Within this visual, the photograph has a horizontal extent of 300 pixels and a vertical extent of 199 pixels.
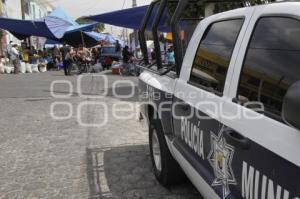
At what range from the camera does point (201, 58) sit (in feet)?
12.0

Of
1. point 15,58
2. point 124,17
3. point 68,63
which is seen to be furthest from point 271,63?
point 15,58

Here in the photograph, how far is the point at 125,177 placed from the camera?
17.2 ft

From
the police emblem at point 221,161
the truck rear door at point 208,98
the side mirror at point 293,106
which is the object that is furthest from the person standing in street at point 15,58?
the side mirror at point 293,106

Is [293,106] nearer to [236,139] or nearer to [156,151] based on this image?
[236,139]

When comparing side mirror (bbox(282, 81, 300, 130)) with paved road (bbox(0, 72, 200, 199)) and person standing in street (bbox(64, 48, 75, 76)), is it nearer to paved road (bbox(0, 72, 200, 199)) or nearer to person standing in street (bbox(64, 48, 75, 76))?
paved road (bbox(0, 72, 200, 199))

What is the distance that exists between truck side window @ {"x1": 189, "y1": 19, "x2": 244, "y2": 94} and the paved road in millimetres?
1625

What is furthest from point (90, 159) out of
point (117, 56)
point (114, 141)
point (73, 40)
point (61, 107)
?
point (73, 40)

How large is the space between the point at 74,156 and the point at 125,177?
4.09ft

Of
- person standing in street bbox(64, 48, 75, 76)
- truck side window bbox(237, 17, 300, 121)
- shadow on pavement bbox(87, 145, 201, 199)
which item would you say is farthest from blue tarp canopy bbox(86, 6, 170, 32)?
truck side window bbox(237, 17, 300, 121)

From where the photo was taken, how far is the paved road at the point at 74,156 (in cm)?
479

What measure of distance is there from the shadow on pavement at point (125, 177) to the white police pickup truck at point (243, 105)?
0.86m

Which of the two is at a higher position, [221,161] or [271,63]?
[271,63]

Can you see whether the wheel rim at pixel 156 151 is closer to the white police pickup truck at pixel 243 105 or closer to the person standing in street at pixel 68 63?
the white police pickup truck at pixel 243 105

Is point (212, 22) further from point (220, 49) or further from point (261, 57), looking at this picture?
point (261, 57)
